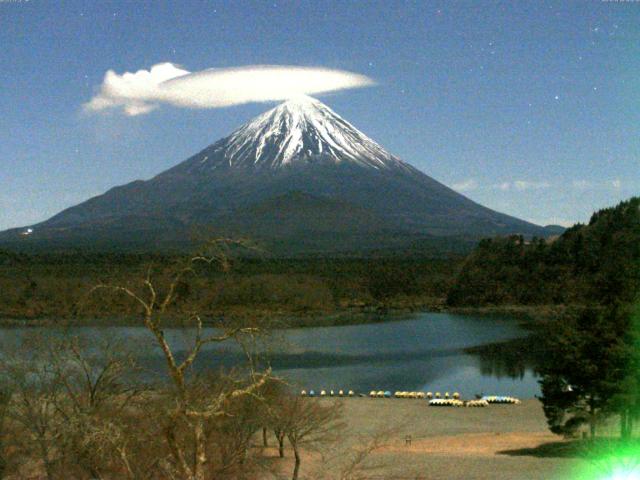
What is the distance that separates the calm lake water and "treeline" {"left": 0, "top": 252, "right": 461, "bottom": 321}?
16733 millimetres

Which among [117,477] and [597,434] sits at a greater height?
[117,477]

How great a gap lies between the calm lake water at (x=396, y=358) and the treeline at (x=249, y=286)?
1673 cm

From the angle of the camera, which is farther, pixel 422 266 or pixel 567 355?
pixel 422 266

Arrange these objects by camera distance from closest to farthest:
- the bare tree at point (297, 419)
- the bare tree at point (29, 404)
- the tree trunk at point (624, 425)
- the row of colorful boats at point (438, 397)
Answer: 1. the bare tree at point (29, 404)
2. the bare tree at point (297, 419)
3. the tree trunk at point (624, 425)
4. the row of colorful boats at point (438, 397)

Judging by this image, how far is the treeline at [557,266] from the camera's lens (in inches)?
3423

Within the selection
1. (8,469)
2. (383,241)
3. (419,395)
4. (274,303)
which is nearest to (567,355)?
(8,469)

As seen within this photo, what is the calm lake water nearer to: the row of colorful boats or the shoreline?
the row of colorful boats

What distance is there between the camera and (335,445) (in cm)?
2362

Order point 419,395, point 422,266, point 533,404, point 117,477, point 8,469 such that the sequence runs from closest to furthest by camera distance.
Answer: point 117,477
point 8,469
point 533,404
point 419,395
point 422,266

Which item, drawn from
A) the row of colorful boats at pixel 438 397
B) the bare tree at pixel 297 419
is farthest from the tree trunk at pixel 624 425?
the row of colorful boats at pixel 438 397

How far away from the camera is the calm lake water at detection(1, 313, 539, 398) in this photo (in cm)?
4016

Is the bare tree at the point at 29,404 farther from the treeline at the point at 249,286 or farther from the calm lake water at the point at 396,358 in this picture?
the treeline at the point at 249,286

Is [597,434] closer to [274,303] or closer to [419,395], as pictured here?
[419,395]

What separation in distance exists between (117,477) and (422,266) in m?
97.9
